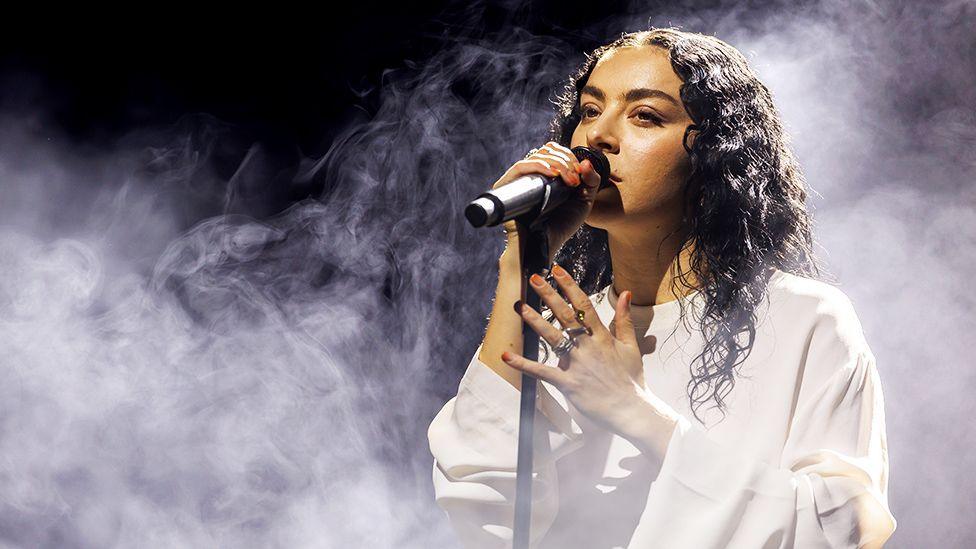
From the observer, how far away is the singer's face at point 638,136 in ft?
5.40

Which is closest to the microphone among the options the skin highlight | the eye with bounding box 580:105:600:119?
the skin highlight

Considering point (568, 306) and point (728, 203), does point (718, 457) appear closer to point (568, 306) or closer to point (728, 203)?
point (568, 306)

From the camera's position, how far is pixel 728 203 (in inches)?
69.1

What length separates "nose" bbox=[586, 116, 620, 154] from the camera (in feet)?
5.38

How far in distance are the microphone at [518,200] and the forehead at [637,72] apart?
1.09ft

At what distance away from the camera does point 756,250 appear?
1.76 m

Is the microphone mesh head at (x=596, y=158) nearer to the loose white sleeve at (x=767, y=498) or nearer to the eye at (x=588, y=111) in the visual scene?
the eye at (x=588, y=111)

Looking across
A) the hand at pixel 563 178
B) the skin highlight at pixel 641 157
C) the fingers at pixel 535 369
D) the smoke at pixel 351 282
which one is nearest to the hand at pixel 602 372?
the fingers at pixel 535 369

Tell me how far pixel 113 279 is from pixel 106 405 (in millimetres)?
372

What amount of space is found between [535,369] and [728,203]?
687mm

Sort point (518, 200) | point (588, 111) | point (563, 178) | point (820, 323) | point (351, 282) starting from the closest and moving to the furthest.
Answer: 1. point (518, 200)
2. point (563, 178)
3. point (820, 323)
4. point (588, 111)
5. point (351, 282)

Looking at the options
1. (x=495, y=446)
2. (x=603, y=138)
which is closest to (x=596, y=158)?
(x=603, y=138)

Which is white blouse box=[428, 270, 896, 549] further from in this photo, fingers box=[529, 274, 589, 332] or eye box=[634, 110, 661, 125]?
eye box=[634, 110, 661, 125]

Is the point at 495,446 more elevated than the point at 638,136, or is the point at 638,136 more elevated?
the point at 638,136
